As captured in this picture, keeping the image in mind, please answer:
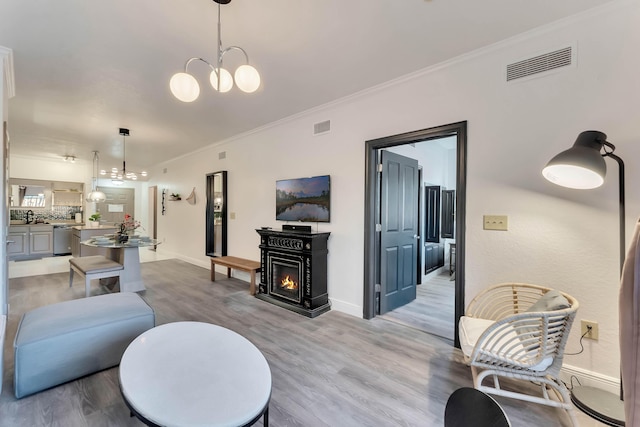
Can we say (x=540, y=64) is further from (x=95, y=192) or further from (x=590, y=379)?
(x=95, y=192)

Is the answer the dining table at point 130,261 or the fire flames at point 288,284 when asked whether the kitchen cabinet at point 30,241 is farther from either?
the fire flames at point 288,284

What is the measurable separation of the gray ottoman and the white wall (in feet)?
7.70

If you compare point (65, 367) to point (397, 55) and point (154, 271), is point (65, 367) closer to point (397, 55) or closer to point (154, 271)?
point (397, 55)

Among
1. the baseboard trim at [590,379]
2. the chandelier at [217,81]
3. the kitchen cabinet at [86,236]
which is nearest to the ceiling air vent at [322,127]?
the chandelier at [217,81]

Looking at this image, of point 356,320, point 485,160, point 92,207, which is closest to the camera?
point 485,160

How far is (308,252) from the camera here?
353 centimetres

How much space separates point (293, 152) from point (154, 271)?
4.13 metres

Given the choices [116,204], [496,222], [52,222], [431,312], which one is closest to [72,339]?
[496,222]

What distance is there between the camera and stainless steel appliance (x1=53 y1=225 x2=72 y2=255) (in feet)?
25.0

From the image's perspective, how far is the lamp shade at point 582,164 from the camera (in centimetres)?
158

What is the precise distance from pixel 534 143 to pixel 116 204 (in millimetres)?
12666

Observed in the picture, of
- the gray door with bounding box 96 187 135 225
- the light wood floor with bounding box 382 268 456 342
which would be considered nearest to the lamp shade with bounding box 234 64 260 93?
the light wood floor with bounding box 382 268 456 342

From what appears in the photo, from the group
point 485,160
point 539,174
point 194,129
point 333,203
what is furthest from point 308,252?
point 194,129

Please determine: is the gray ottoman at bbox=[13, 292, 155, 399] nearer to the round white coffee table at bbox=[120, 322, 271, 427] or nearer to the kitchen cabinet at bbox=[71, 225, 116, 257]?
the round white coffee table at bbox=[120, 322, 271, 427]
